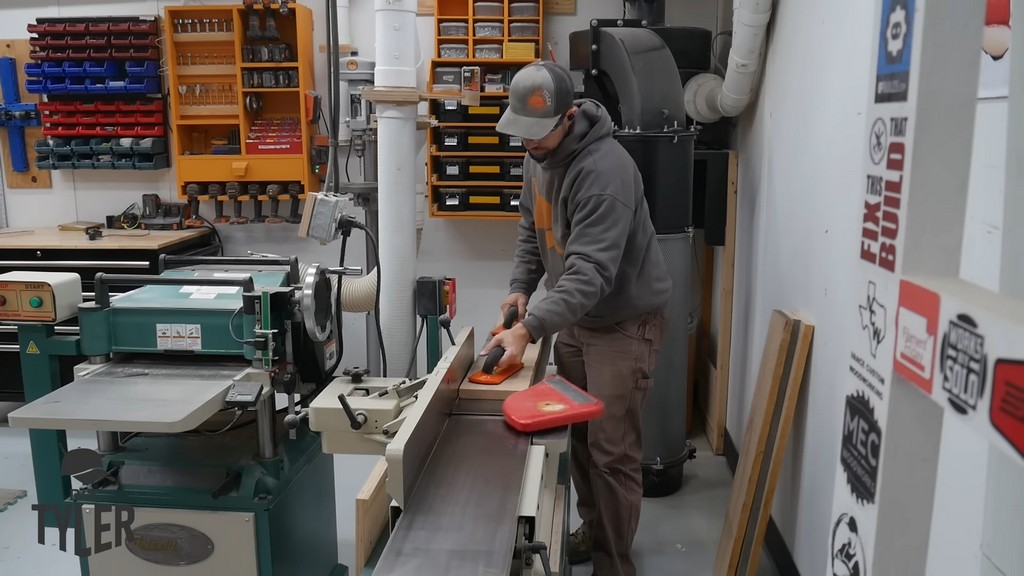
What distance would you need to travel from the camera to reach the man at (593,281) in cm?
204

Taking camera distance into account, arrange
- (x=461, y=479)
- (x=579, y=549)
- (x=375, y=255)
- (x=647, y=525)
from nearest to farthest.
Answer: (x=461, y=479) → (x=375, y=255) → (x=579, y=549) → (x=647, y=525)

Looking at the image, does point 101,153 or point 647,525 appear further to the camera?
point 101,153

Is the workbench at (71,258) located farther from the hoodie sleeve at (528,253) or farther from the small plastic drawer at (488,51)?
the hoodie sleeve at (528,253)

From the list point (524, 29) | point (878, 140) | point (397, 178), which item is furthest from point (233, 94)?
point (878, 140)

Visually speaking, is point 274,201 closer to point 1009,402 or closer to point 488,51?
point 488,51

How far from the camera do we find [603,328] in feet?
7.73

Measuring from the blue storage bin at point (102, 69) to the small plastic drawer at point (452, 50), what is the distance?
1773 millimetres

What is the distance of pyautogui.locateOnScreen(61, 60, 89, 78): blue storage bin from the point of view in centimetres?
420

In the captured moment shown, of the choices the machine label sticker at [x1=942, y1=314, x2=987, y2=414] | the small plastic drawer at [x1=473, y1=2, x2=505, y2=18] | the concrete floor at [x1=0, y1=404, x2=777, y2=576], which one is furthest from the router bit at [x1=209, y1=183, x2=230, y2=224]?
the machine label sticker at [x1=942, y1=314, x2=987, y2=414]

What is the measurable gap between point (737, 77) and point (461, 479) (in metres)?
2.24

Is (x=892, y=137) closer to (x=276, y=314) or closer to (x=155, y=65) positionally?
(x=276, y=314)

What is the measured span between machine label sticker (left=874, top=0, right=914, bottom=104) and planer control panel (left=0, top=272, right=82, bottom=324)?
209 cm

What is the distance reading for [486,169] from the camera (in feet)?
13.4

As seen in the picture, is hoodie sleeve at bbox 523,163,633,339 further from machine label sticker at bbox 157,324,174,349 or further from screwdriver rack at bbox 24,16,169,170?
screwdriver rack at bbox 24,16,169,170
